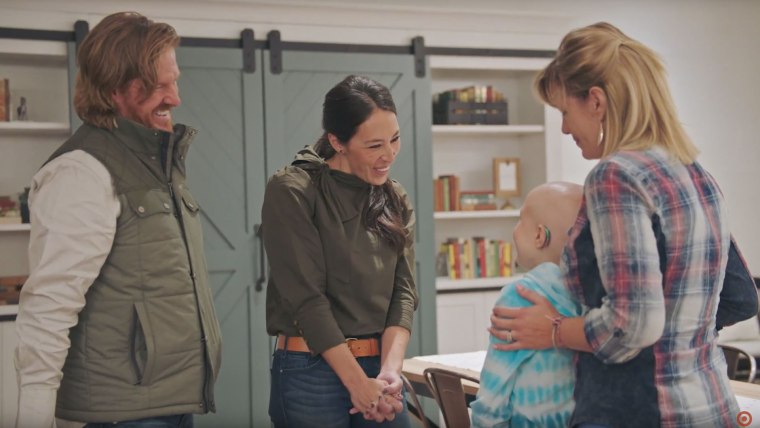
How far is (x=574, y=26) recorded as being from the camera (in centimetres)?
602

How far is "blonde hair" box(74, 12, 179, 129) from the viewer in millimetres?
1916

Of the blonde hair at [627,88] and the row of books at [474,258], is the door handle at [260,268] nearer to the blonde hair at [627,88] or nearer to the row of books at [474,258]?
the row of books at [474,258]

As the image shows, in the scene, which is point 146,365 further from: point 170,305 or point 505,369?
point 505,369

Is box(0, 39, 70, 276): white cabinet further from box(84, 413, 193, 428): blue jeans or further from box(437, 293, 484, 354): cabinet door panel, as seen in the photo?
box(84, 413, 193, 428): blue jeans

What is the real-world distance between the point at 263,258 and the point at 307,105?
3.00ft

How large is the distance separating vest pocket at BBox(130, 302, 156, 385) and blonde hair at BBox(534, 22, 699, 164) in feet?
3.19

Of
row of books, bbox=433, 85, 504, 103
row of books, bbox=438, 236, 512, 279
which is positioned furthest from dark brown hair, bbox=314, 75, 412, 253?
row of books, bbox=433, 85, 504, 103

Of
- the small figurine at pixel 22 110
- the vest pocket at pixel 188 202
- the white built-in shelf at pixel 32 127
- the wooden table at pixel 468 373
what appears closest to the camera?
the vest pocket at pixel 188 202

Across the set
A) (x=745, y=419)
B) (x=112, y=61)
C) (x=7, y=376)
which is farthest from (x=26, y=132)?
(x=745, y=419)

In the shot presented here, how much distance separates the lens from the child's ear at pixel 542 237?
1746 millimetres

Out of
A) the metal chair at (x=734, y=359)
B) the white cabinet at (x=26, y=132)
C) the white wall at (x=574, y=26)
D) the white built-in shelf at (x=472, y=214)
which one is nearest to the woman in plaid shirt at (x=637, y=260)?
the metal chair at (x=734, y=359)

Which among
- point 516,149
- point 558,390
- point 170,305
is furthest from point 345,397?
point 516,149

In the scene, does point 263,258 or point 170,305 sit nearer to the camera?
point 170,305

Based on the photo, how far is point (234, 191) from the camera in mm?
5070
